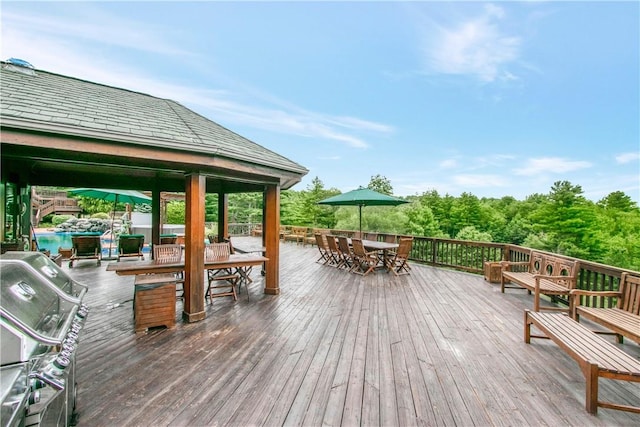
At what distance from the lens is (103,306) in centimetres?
434

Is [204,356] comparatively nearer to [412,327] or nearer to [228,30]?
[412,327]

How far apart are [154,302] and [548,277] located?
583cm

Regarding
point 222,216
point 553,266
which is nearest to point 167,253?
point 222,216

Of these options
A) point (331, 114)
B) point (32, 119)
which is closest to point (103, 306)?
point (32, 119)

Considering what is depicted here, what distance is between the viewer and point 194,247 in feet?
12.7

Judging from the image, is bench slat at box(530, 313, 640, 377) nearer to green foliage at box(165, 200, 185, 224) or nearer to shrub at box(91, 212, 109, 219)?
green foliage at box(165, 200, 185, 224)

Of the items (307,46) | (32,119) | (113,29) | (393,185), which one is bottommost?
(32,119)

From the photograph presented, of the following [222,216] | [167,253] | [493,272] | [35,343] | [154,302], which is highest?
[222,216]

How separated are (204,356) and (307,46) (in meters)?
15.2

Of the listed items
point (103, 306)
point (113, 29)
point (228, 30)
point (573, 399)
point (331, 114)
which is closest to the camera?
point (573, 399)

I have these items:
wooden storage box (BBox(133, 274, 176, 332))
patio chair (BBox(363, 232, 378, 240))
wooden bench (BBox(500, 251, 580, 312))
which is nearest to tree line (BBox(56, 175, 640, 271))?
patio chair (BBox(363, 232, 378, 240))

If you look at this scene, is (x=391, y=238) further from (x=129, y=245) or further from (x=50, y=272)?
(x=50, y=272)

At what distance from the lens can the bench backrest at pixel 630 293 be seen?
313 centimetres

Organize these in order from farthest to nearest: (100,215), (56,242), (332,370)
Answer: (100,215) < (56,242) < (332,370)
